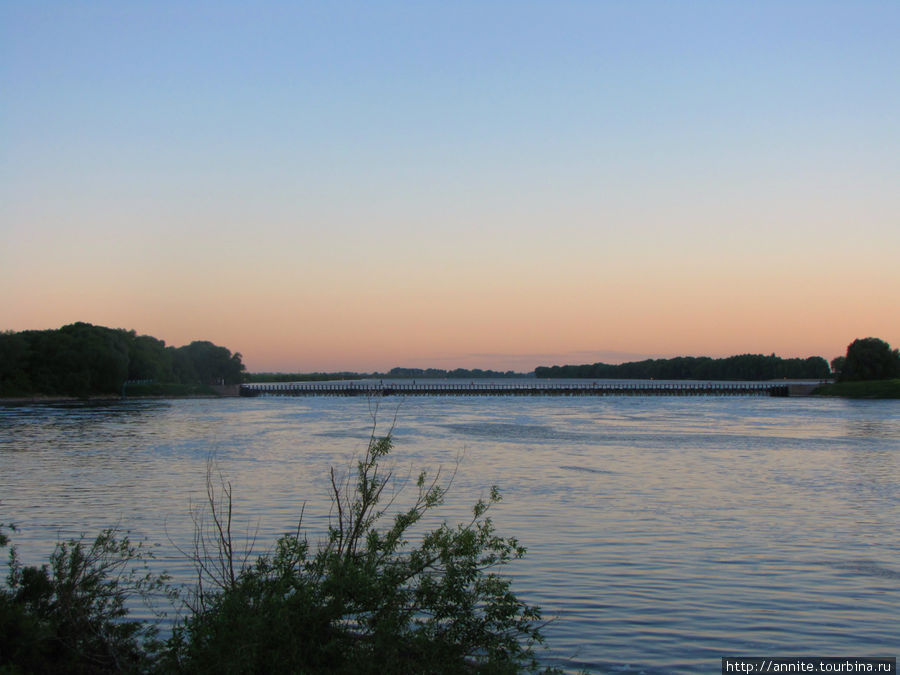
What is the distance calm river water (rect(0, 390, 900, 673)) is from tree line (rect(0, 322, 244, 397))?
74.6 metres

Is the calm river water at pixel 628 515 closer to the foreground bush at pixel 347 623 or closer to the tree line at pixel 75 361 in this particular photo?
the foreground bush at pixel 347 623

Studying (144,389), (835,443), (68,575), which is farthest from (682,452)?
(144,389)

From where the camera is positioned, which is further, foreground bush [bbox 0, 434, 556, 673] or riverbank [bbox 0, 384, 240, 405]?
riverbank [bbox 0, 384, 240, 405]

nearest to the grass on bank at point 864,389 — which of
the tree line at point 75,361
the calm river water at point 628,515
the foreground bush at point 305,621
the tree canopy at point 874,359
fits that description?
the tree canopy at point 874,359

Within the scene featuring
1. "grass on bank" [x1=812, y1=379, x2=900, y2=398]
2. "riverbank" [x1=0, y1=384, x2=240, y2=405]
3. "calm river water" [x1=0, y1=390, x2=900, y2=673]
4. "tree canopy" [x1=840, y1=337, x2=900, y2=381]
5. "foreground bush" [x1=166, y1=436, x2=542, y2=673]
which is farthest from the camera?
"tree canopy" [x1=840, y1=337, x2=900, y2=381]

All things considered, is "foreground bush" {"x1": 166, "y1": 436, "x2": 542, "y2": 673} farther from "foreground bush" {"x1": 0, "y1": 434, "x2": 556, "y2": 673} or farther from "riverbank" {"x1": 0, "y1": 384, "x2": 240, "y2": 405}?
"riverbank" {"x1": 0, "y1": 384, "x2": 240, "y2": 405}

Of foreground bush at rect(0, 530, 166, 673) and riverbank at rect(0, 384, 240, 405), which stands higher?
foreground bush at rect(0, 530, 166, 673)

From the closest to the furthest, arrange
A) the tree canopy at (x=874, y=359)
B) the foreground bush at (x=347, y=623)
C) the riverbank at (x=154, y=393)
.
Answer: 1. the foreground bush at (x=347, y=623)
2. the riverbank at (x=154, y=393)
3. the tree canopy at (x=874, y=359)

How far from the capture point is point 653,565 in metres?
16.3

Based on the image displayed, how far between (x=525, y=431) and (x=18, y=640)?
53461 millimetres

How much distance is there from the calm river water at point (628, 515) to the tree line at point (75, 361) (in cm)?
7455

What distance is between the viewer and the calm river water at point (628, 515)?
12352mm

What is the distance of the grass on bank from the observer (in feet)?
419

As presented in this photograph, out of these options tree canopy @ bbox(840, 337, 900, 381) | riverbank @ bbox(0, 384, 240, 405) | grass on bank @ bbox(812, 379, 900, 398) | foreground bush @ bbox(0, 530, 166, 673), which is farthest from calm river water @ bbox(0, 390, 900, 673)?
tree canopy @ bbox(840, 337, 900, 381)
